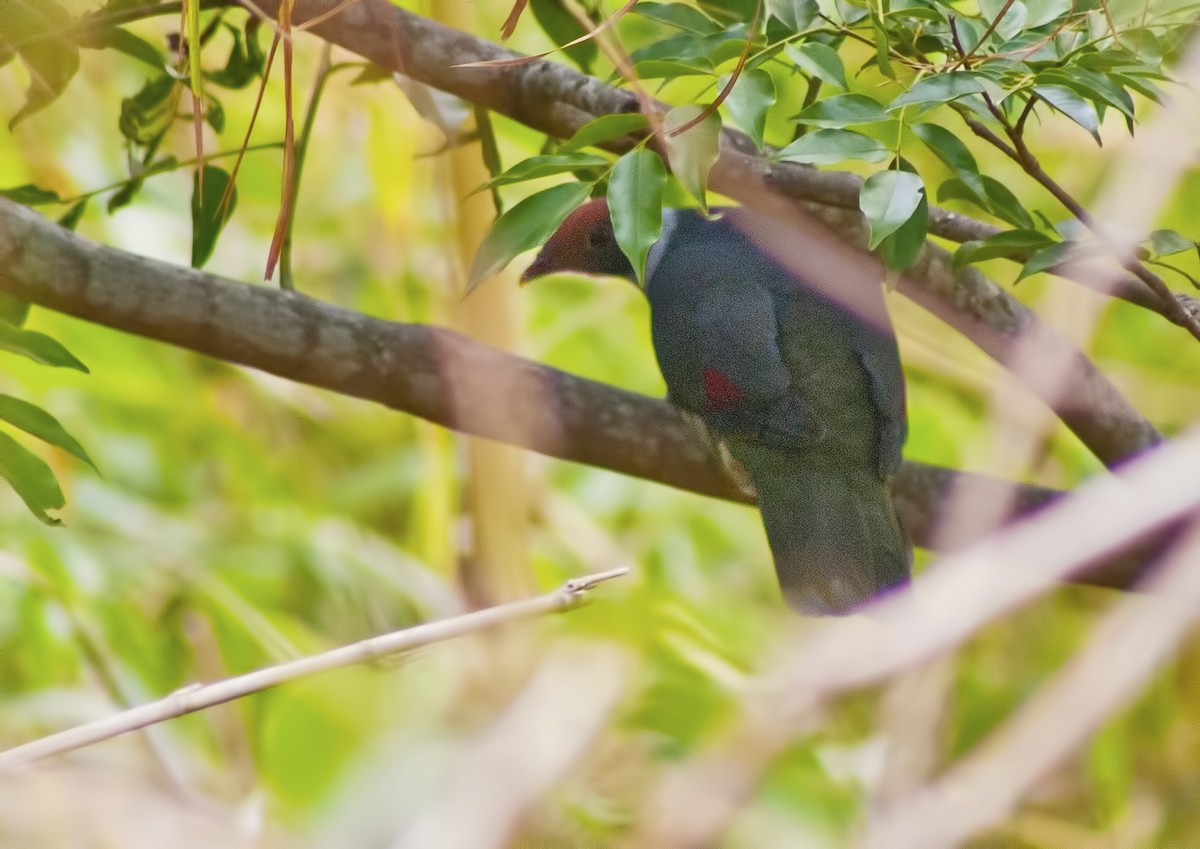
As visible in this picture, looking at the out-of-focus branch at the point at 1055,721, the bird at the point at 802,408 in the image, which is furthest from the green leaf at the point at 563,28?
the out-of-focus branch at the point at 1055,721

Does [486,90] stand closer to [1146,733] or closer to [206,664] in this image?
[206,664]

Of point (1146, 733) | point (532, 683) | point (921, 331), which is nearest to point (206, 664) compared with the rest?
point (532, 683)

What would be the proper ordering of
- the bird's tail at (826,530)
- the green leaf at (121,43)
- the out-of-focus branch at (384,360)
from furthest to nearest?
the bird's tail at (826,530), the out-of-focus branch at (384,360), the green leaf at (121,43)

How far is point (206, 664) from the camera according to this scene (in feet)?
11.6

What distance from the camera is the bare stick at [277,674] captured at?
1.33 metres

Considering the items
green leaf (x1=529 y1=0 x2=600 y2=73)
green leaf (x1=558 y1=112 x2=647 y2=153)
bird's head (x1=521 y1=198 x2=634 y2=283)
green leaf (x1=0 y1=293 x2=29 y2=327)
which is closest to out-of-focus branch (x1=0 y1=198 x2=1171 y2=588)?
green leaf (x1=0 y1=293 x2=29 y2=327)

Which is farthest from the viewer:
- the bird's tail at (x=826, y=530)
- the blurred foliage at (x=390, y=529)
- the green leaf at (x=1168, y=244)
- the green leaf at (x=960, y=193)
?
the blurred foliage at (x=390, y=529)

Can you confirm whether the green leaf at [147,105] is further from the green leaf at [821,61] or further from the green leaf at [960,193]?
the green leaf at [960,193]

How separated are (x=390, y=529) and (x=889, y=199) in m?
2.91

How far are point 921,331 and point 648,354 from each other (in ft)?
3.15

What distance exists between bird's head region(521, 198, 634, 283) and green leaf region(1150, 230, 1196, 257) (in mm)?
1600

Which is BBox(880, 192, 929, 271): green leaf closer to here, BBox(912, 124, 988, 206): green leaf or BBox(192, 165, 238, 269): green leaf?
BBox(912, 124, 988, 206): green leaf

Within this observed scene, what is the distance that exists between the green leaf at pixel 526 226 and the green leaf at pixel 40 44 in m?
0.76

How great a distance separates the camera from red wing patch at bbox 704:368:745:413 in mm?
2418
